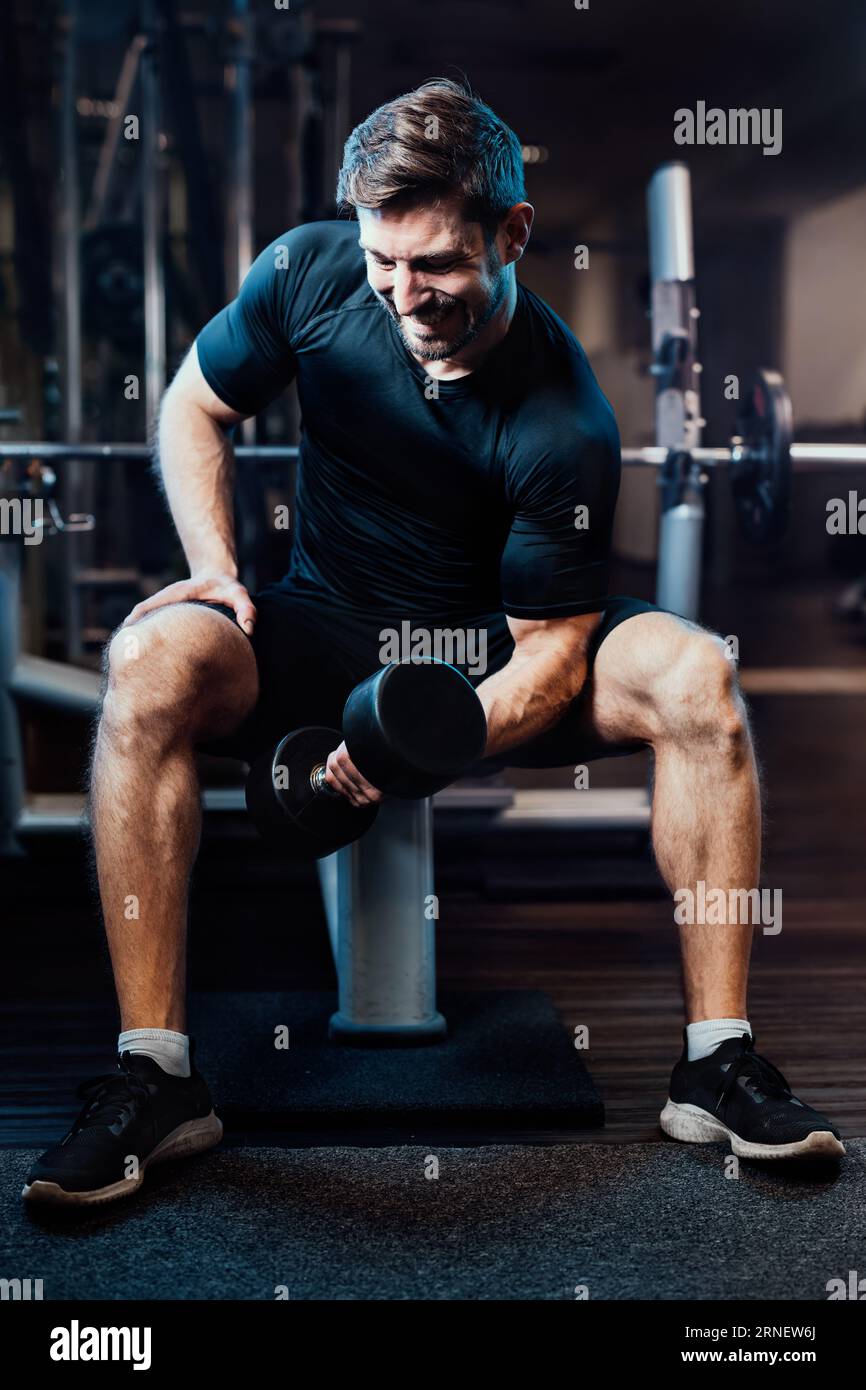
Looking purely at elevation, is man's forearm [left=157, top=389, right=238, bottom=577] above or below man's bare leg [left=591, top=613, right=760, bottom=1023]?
above

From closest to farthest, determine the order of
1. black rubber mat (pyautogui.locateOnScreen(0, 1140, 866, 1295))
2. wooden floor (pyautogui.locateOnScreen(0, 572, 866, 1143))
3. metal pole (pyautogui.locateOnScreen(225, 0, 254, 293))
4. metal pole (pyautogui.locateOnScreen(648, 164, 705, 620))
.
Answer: black rubber mat (pyautogui.locateOnScreen(0, 1140, 866, 1295)) → wooden floor (pyautogui.locateOnScreen(0, 572, 866, 1143)) → metal pole (pyautogui.locateOnScreen(648, 164, 705, 620)) → metal pole (pyautogui.locateOnScreen(225, 0, 254, 293))

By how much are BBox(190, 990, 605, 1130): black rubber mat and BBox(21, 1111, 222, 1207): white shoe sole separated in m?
0.10

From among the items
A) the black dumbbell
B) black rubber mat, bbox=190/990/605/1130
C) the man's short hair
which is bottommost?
black rubber mat, bbox=190/990/605/1130

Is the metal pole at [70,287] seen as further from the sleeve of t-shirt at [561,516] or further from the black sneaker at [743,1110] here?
the black sneaker at [743,1110]

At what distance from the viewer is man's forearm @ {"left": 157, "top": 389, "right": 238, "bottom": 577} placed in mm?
1644

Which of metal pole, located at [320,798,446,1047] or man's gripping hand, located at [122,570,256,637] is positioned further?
metal pole, located at [320,798,446,1047]

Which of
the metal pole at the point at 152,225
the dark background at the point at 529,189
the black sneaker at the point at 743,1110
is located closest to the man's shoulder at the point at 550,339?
the black sneaker at the point at 743,1110

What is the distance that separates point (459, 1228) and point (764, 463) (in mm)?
1390

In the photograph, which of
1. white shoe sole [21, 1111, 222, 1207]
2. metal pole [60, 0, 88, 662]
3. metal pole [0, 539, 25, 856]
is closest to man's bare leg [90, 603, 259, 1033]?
white shoe sole [21, 1111, 222, 1207]

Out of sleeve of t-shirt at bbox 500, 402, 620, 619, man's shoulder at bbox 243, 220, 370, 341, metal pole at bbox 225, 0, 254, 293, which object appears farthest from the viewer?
metal pole at bbox 225, 0, 254, 293

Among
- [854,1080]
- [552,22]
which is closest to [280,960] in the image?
[854,1080]

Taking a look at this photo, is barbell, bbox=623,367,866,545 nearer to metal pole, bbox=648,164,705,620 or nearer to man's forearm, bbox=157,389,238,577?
metal pole, bbox=648,164,705,620
